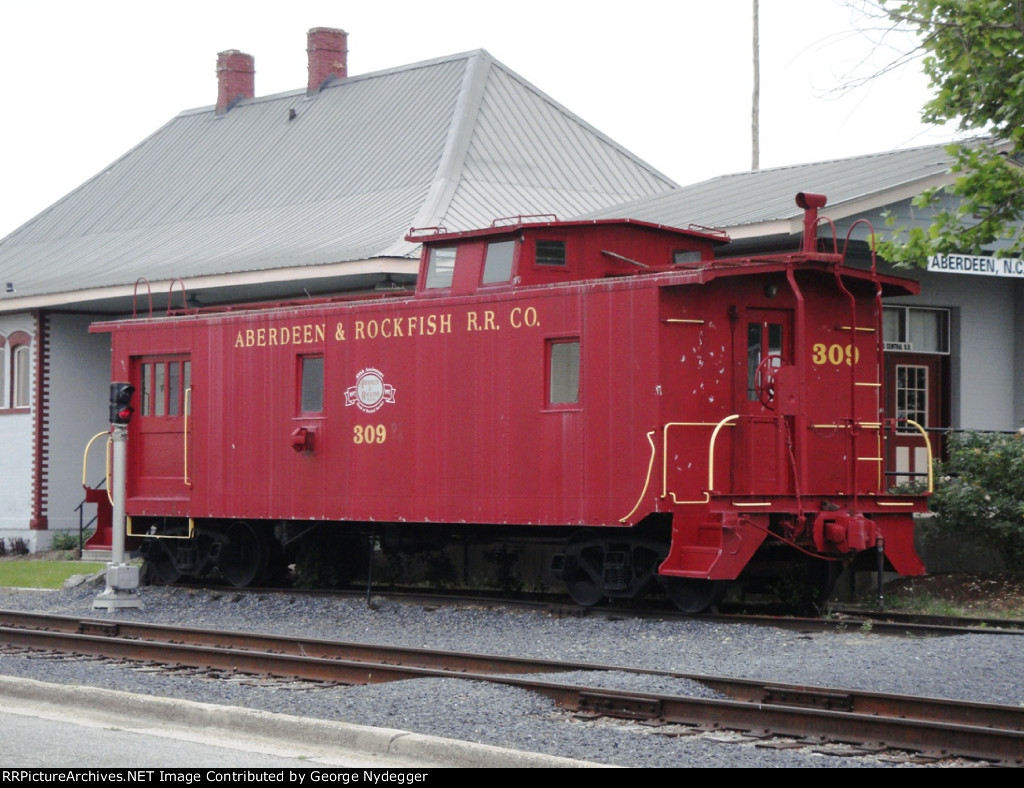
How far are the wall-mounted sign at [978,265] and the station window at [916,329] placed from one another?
963 millimetres

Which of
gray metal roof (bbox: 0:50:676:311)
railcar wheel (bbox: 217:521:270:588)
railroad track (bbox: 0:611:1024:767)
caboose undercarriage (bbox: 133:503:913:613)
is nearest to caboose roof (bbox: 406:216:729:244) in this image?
caboose undercarriage (bbox: 133:503:913:613)

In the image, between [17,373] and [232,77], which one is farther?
[232,77]

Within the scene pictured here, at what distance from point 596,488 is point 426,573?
4.69 meters

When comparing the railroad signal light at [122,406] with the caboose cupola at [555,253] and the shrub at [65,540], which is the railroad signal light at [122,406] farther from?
the shrub at [65,540]

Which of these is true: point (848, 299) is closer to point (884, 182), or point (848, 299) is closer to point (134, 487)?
point (884, 182)

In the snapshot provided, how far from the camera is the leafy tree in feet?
40.4

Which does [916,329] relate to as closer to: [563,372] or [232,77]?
[563,372]

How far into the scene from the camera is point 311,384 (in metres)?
17.3

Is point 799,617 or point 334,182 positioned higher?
point 334,182

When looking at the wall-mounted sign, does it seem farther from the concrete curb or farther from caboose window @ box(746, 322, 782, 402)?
the concrete curb

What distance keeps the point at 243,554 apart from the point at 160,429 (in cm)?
200

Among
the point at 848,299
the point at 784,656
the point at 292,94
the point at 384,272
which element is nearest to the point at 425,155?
the point at 384,272

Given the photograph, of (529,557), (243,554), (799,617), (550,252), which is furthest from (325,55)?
(799,617)
